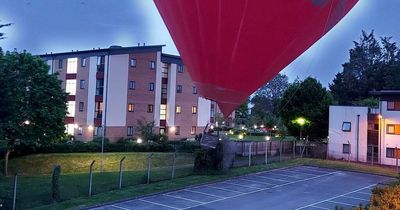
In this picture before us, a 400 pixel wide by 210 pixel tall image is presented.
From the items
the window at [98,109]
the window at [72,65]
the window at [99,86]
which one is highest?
the window at [72,65]

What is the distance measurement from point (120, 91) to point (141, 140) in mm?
6277

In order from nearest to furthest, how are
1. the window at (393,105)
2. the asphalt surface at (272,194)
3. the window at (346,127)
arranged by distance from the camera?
the asphalt surface at (272,194)
the window at (393,105)
the window at (346,127)

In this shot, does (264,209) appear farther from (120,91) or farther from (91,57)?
(91,57)

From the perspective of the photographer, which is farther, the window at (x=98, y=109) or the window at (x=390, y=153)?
the window at (x=98, y=109)

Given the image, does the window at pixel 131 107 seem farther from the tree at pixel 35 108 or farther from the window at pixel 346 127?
the window at pixel 346 127

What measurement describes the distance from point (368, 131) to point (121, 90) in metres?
22.6

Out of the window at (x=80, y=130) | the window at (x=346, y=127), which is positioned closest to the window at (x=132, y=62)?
the window at (x=80, y=130)

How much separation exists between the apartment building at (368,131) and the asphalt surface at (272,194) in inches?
304

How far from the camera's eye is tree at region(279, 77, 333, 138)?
43.5 m

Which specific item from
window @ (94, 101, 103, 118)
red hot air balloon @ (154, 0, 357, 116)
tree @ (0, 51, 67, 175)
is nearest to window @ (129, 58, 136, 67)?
window @ (94, 101, 103, 118)

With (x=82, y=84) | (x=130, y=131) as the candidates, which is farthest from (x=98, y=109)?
(x=130, y=131)

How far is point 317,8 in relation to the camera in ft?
25.6

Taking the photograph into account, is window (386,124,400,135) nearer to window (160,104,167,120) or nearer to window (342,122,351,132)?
window (342,122,351,132)

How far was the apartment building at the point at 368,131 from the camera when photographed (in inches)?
1459
